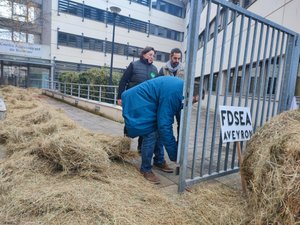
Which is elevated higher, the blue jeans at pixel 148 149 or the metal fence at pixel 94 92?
the metal fence at pixel 94 92

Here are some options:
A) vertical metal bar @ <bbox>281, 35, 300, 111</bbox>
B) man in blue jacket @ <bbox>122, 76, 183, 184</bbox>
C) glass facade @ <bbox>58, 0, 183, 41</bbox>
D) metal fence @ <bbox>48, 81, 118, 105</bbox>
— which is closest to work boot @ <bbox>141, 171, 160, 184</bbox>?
man in blue jacket @ <bbox>122, 76, 183, 184</bbox>

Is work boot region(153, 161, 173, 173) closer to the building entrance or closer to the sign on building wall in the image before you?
the sign on building wall

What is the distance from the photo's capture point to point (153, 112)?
10.3 ft

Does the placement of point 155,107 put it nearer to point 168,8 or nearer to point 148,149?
point 148,149

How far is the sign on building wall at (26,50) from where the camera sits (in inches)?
721

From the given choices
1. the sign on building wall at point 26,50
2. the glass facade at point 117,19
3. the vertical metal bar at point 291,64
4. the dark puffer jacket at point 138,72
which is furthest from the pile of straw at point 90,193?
the glass facade at point 117,19

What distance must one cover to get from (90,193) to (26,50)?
762 inches

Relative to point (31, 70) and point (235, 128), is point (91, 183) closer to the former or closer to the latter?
point (235, 128)

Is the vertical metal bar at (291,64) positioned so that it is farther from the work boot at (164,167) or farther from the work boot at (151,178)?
the work boot at (151,178)

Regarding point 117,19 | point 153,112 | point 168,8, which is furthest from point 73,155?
point 168,8

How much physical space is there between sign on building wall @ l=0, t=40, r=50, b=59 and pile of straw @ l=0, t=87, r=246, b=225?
1674cm

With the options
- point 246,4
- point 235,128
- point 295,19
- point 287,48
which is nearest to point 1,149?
point 235,128

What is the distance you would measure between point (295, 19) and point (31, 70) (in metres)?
18.6

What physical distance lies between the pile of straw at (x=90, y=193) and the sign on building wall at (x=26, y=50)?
16.7 m
